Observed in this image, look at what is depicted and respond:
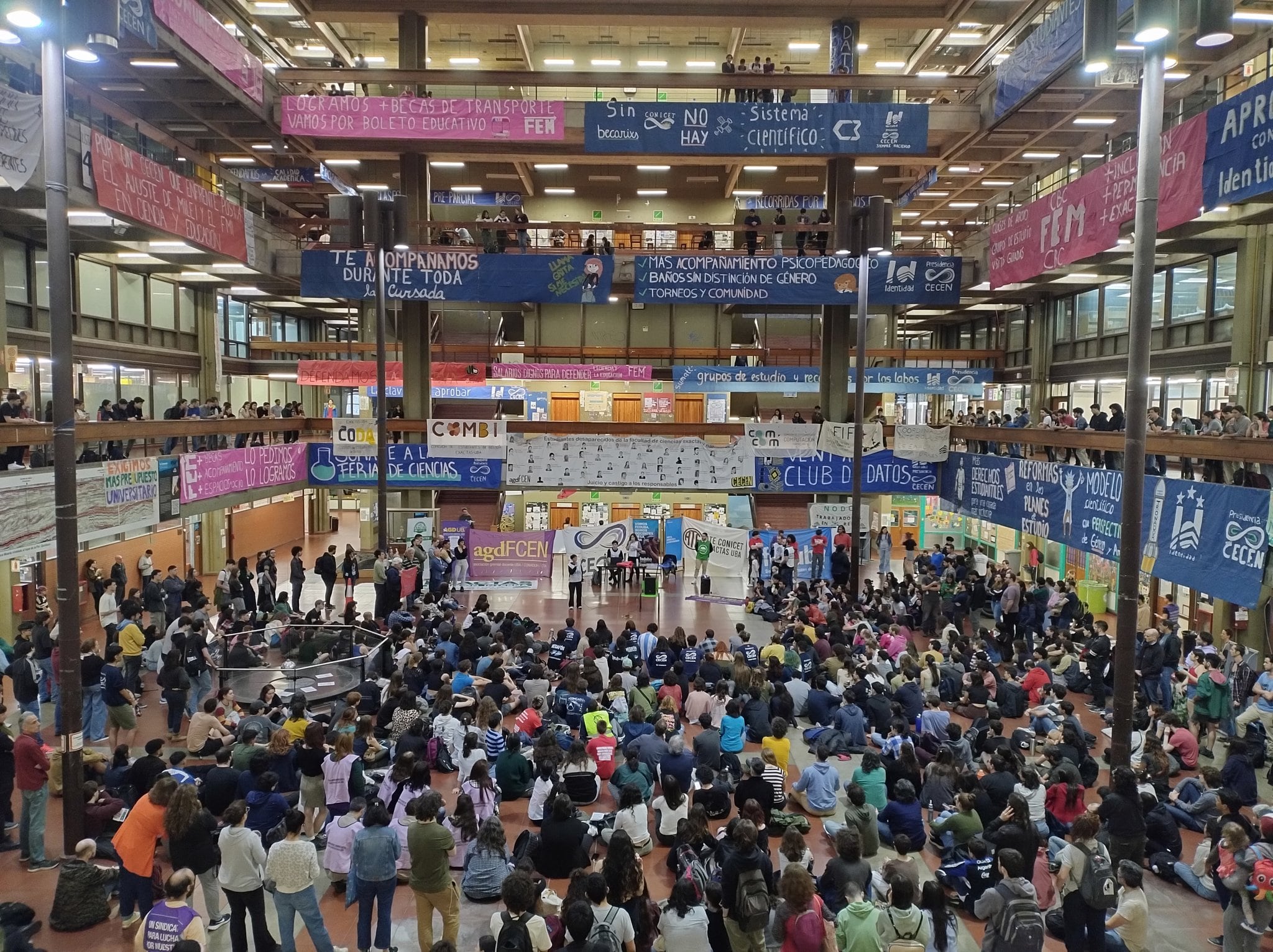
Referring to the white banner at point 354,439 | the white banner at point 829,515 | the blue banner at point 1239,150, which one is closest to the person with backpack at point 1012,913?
the blue banner at point 1239,150

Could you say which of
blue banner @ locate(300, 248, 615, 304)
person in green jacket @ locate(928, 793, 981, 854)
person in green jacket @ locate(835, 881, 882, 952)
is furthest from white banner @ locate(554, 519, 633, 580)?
person in green jacket @ locate(835, 881, 882, 952)

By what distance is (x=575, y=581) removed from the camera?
20766 millimetres

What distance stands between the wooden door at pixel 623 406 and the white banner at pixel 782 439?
9.64 meters

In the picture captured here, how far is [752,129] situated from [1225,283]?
1149 centimetres

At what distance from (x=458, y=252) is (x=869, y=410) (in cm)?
1718

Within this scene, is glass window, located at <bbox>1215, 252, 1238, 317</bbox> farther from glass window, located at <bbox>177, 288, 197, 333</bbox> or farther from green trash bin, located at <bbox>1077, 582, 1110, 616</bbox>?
glass window, located at <bbox>177, 288, 197, 333</bbox>

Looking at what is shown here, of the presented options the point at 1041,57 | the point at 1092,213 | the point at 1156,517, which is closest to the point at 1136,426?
the point at 1156,517

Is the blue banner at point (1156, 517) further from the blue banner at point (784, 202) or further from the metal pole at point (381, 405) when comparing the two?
the metal pole at point (381, 405)

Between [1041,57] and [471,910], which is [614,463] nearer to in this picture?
[1041,57]

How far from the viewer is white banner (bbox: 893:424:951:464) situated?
2342cm

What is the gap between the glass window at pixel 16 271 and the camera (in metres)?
19.1

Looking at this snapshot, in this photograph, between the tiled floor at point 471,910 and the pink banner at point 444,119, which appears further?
the pink banner at point 444,119

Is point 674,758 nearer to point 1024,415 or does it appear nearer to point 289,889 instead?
point 289,889

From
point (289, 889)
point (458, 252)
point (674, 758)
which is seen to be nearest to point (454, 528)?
point (458, 252)
